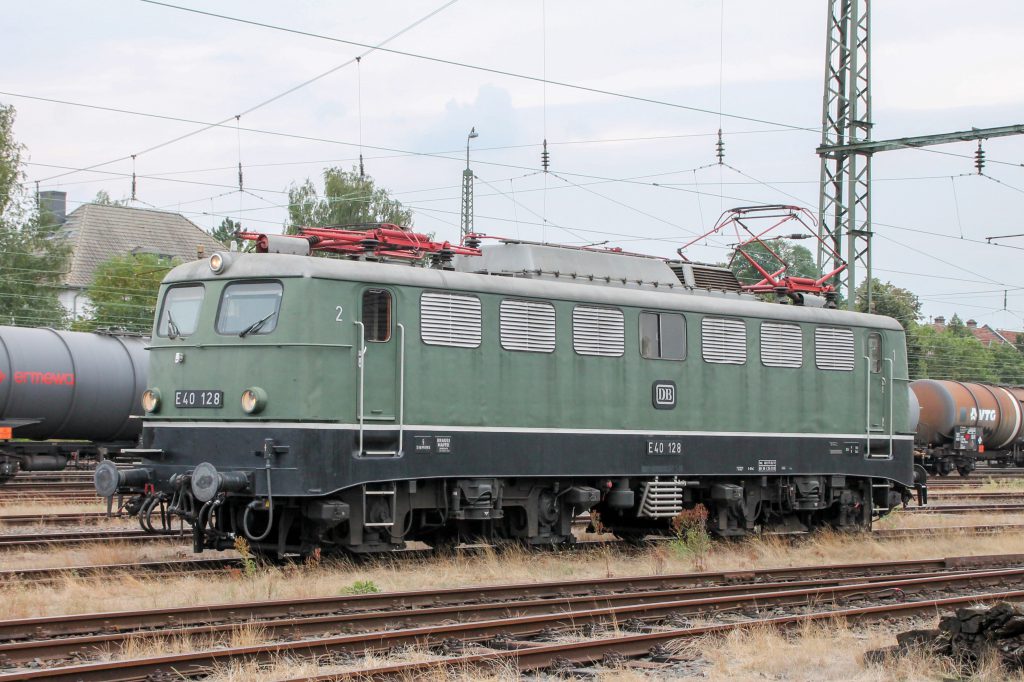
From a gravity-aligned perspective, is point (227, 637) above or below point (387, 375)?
below

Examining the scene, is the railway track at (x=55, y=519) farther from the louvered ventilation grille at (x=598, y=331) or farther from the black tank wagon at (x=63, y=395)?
the louvered ventilation grille at (x=598, y=331)

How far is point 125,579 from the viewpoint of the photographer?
42.3 ft

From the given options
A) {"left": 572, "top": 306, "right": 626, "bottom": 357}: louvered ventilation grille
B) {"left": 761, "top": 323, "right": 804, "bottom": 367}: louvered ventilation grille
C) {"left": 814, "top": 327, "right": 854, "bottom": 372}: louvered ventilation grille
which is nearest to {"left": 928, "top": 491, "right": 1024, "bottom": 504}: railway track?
{"left": 814, "top": 327, "right": 854, "bottom": 372}: louvered ventilation grille

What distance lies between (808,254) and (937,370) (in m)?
35.5

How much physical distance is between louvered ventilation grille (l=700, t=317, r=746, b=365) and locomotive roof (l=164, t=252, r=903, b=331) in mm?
162

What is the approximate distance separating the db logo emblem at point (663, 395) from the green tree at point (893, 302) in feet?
141

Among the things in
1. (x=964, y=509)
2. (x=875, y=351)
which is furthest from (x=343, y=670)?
(x=964, y=509)

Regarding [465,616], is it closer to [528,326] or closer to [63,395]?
[528,326]

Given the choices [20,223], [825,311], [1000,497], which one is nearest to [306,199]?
[20,223]

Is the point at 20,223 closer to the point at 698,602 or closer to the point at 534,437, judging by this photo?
the point at 534,437

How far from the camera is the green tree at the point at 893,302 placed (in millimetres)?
63994

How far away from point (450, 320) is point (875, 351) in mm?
8452

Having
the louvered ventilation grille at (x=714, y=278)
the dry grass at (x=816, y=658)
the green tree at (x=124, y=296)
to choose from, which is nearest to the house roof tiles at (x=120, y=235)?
the green tree at (x=124, y=296)

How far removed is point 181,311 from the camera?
14.6 meters
